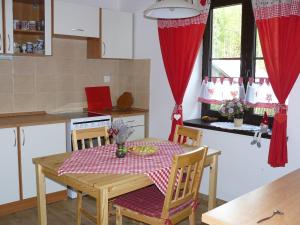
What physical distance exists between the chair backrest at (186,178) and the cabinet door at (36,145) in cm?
159

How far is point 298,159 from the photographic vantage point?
287 cm

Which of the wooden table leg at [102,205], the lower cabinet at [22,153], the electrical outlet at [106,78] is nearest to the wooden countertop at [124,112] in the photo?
the electrical outlet at [106,78]

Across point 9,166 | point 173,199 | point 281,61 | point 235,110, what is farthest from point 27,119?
point 281,61

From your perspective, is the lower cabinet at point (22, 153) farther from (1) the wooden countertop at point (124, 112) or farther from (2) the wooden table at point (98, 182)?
(2) the wooden table at point (98, 182)

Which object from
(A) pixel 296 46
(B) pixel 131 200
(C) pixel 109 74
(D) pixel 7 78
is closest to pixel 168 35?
(C) pixel 109 74

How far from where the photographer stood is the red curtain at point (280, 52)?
9.01 feet

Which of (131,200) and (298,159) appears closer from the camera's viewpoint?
(131,200)

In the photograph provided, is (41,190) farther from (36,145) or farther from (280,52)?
(280,52)

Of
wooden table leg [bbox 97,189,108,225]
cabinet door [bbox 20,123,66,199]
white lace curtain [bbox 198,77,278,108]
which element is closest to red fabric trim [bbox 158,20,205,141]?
white lace curtain [bbox 198,77,278,108]

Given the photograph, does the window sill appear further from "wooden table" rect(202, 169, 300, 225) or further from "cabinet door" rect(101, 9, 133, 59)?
"wooden table" rect(202, 169, 300, 225)

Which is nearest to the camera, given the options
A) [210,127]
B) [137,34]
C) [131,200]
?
[131,200]

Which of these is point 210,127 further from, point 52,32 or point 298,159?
point 52,32

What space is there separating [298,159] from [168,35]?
6.00ft

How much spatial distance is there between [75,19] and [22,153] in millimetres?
1510
